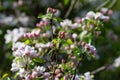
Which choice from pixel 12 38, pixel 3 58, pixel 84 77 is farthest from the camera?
pixel 3 58

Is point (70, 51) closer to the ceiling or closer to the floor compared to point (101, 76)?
closer to the floor

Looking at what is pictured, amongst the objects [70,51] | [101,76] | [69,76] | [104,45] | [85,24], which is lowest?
[69,76]

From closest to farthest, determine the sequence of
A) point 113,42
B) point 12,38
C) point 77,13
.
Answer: point 12,38
point 113,42
point 77,13

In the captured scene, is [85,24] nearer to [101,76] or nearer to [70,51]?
[70,51]

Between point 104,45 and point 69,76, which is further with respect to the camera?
point 104,45

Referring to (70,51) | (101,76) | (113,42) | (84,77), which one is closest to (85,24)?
(70,51)

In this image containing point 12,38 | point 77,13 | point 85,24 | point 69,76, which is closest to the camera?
point 69,76

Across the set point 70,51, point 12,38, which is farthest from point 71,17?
point 70,51

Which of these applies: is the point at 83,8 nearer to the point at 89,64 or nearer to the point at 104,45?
the point at 104,45

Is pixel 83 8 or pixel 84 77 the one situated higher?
pixel 83 8
